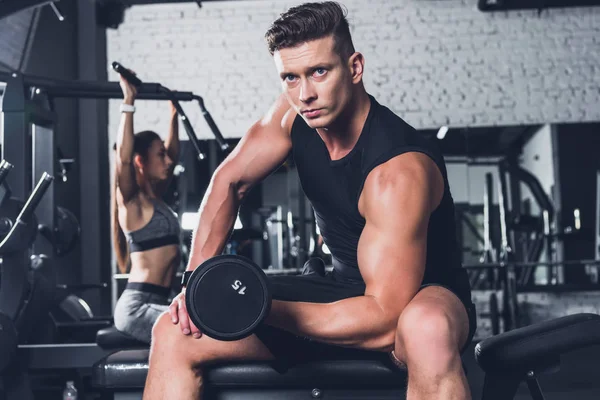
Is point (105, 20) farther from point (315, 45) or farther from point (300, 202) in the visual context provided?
point (315, 45)

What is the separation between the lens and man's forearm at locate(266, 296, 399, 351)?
1.60m

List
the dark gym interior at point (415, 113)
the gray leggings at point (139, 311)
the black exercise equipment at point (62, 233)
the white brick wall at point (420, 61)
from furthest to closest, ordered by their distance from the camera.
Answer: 1. the white brick wall at point (420, 61)
2. the dark gym interior at point (415, 113)
3. the black exercise equipment at point (62, 233)
4. the gray leggings at point (139, 311)

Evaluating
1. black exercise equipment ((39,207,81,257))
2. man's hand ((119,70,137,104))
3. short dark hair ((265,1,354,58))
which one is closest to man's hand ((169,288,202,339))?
short dark hair ((265,1,354,58))

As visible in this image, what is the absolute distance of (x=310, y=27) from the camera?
1699 mm

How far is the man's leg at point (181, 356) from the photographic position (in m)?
1.67

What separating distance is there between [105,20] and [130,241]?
4.50 meters

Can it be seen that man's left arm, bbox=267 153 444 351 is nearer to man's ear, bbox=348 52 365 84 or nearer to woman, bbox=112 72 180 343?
man's ear, bbox=348 52 365 84

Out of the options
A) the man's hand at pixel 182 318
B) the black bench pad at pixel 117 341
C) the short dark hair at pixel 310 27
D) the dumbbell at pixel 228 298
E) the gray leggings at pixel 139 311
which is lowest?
the black bench pad at pixel 117 341

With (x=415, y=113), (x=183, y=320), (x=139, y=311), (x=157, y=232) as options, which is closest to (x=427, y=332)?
(x=183, y=320)

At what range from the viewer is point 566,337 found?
1611mm

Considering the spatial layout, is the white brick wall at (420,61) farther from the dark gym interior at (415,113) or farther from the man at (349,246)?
the man at (349,246)

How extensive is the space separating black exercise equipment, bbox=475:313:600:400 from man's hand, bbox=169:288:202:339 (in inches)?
25.0

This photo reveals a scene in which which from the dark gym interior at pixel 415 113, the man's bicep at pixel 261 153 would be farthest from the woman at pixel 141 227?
the dark gym interior at pixel 415 113

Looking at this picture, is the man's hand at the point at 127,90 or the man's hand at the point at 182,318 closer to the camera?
the man's hand at the point at 182,318
